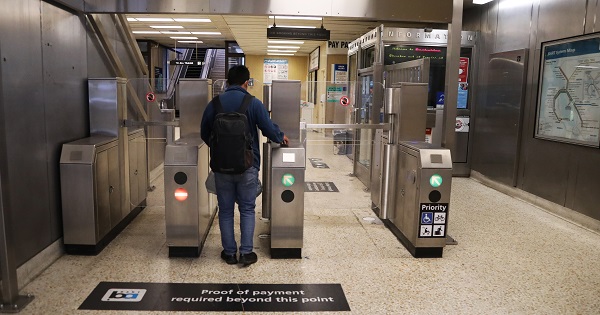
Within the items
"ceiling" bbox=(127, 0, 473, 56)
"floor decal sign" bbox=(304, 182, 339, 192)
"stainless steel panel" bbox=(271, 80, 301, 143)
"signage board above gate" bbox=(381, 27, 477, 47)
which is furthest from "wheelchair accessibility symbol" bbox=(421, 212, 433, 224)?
"ceiling" bbox=(127, 0, 473, 56)

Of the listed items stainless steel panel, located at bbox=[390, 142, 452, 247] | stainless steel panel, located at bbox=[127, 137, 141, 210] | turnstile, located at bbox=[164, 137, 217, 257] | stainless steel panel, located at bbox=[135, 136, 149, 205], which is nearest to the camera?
turnstile, located at bbox=[164, 137, 217, 257]

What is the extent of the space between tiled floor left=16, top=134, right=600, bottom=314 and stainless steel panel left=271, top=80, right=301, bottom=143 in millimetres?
1028

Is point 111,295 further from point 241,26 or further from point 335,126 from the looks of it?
point 241,26

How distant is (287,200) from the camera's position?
3.55 m

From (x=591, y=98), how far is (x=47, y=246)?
5212 mm

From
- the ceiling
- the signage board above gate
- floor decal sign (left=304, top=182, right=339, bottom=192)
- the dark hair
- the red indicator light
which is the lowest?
floor decal sign (left=304, top=182, right=339, bottom=192)

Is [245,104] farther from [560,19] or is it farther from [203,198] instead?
[560,19]

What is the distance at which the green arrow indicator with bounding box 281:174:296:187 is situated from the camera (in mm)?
3518

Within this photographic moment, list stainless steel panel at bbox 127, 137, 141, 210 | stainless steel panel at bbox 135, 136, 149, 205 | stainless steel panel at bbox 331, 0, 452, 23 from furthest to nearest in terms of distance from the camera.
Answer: stainless steel panel at bbox 135, 136, 149, 205 < stainless steel panel at bbox 127, 137, 141, 210 < stainless steel panel at bbox 331, 0, 452, 23

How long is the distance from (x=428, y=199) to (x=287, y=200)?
1147 millimetres

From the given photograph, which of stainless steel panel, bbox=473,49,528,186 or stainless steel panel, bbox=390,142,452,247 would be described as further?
stainless steel panel, bbox=473,49,528,186

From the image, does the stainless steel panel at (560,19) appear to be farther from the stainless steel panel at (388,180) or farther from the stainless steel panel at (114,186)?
the stainless steel panel at (114,186)

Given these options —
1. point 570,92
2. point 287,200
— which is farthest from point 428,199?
point 570,92

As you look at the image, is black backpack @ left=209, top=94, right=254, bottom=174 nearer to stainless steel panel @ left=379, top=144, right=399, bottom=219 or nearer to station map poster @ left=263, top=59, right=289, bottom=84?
stainless steel panel @ left=379, top=144, right=399, bottom=219
